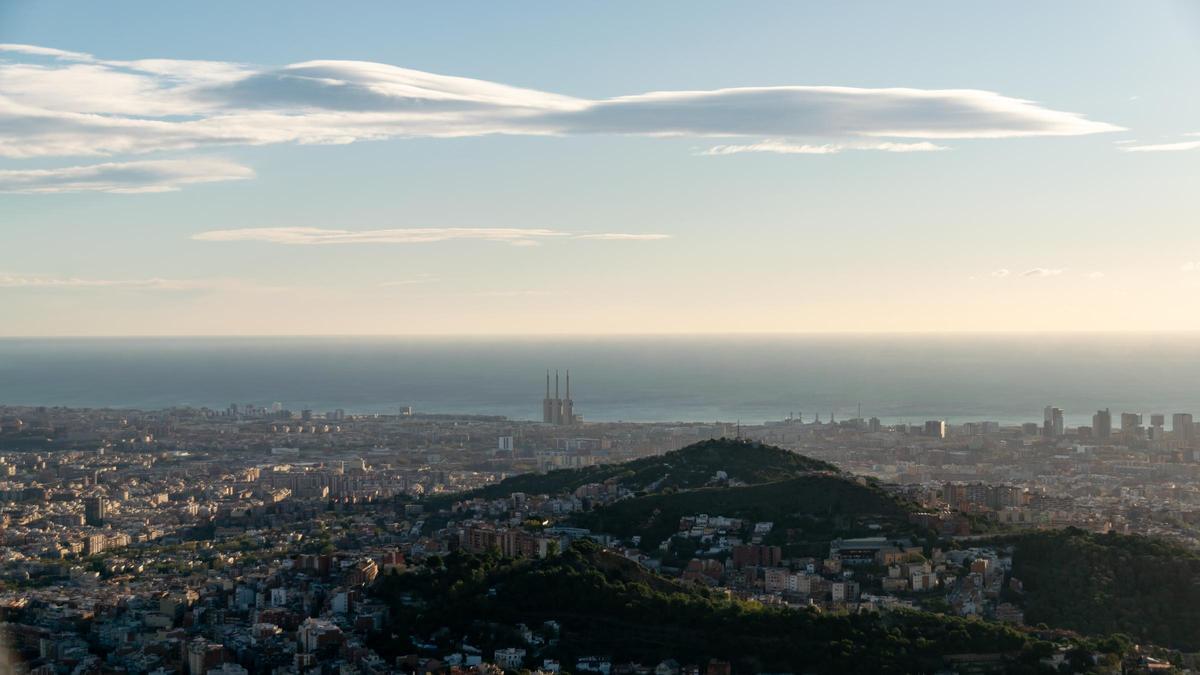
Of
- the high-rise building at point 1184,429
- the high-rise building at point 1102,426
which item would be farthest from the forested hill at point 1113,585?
the high-rise building at point 1102,426

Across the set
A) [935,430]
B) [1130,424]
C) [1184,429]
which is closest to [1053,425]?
[1130,424]

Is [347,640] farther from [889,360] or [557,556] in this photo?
[889,360]

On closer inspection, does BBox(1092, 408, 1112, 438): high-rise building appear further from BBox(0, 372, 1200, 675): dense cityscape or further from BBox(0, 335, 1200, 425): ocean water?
BBox(0, 335, 1200, 425): ocean water

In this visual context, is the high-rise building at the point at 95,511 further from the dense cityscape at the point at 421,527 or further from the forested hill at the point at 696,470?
the forested hill at the point at 696,470

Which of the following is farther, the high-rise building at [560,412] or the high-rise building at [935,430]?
the high-rise building at [560,412]

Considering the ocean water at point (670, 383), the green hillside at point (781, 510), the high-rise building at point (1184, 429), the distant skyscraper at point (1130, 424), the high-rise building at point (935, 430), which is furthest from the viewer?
the ocean water at point (670, 383)

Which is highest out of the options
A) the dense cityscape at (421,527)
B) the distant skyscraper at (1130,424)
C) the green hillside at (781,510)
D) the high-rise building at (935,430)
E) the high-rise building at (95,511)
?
the distant skyscraper at (1130,424)

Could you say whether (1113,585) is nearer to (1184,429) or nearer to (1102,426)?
(1184,429)
